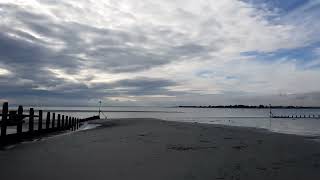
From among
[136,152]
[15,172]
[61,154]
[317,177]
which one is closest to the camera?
[15,172]

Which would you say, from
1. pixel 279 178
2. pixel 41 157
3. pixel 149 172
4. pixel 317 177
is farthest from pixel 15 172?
pixel 317 177

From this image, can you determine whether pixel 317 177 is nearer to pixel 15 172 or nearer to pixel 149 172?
pixel 149 172

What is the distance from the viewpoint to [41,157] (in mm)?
11953

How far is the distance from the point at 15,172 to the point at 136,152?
5.55 meters

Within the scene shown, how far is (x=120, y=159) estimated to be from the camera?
11.8m

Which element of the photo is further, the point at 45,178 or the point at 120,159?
the point at 120,159

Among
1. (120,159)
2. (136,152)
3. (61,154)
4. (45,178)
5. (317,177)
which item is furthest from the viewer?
(136,152)

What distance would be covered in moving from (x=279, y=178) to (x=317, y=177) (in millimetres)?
1325

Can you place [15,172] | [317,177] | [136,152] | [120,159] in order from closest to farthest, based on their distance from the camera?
[15,172], [317,177], [120,159], [136,152]

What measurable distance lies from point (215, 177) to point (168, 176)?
1299mm

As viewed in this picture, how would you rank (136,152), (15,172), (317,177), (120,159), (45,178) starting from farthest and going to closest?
1. (136,152)
2. (120,159)
3. (317,177)
4. (15,172)
5. (45,178)

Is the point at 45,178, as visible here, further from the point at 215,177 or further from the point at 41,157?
the point at 215,177

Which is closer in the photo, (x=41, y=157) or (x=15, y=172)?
(x=15, y=172)

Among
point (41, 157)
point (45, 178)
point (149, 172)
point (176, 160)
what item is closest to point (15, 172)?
point (45, 178)
